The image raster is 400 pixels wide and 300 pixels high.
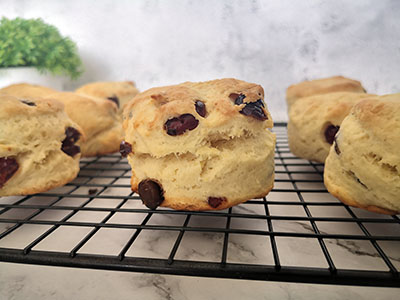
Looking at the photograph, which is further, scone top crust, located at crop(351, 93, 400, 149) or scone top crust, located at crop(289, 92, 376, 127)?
scone top crust, located at crop(289, 92, 376, 127)

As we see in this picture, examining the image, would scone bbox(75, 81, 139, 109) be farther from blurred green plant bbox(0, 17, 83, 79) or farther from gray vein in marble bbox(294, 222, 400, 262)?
gray vein in marble bbox(294, 222, 400, 262)

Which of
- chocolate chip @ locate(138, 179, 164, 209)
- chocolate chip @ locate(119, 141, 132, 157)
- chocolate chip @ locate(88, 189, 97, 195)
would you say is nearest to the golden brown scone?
chocolate chip @ locate(88, 189, 97, 195)

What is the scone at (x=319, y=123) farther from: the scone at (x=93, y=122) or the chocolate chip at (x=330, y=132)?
the scone at (x=93, y=122)

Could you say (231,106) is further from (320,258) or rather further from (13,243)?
(13,243)

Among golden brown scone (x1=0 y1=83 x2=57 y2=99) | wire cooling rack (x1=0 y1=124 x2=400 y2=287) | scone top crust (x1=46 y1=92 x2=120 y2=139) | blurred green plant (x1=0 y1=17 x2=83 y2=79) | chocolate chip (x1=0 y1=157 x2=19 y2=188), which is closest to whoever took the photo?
wire cooling rack (x1=0 y1=124 x2=400 y2=287)

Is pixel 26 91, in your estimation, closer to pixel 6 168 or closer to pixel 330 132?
pixel 6 168

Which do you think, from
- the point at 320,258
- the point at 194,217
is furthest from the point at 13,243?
the point at 320,258
